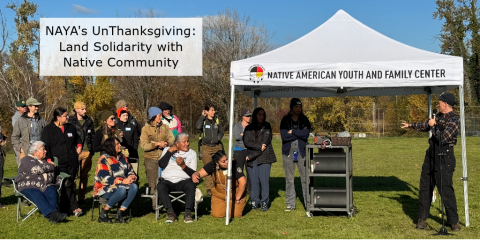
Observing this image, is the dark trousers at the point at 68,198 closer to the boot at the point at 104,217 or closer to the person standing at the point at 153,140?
the boot at the point at 104,217

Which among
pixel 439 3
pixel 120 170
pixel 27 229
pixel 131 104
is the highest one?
pixel 439 3

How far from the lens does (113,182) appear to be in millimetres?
7312

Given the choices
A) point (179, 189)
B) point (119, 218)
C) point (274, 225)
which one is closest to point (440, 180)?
point (274, 225)

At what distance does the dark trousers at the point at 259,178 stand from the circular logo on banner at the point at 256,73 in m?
1.77

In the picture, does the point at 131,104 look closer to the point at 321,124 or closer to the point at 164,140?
the point at 321,124

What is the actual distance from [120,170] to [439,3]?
4661 centimetres

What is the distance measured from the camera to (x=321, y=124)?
Result: 37625mm

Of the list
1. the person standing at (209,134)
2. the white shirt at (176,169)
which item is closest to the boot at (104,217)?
the white shirt at (176,169)

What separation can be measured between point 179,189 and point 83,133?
2327 mm

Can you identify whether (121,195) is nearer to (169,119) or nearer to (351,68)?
(169,119)

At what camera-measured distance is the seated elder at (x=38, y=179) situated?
7125 millimetres

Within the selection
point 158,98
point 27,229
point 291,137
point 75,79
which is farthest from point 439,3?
point 27,229

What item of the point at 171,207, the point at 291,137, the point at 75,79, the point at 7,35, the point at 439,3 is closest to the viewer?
the point at 171,207

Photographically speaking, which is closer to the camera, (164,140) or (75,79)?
(164,140)
